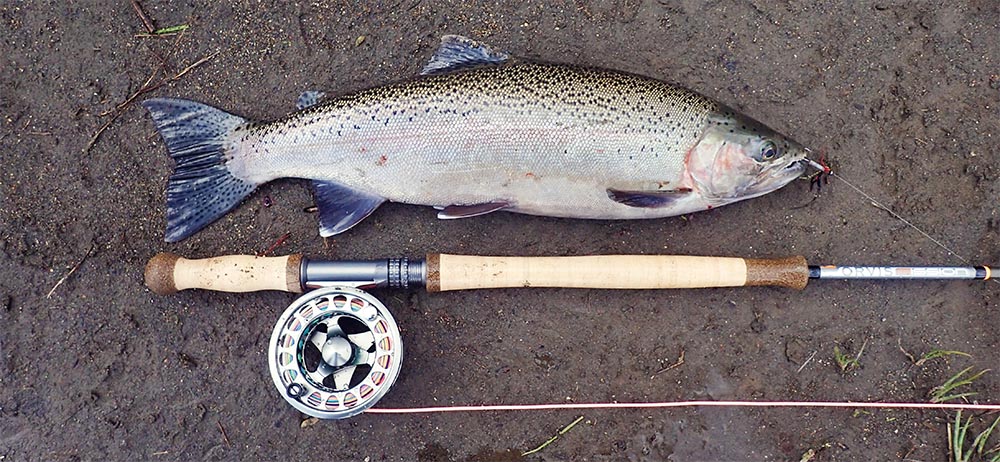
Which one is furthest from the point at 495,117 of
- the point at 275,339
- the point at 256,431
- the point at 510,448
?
the point at 256,431

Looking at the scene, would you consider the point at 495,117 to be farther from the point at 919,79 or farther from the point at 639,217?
the point at 919,79

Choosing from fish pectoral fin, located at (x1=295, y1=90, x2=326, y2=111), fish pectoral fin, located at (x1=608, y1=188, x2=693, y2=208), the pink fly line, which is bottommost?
the pink fly line

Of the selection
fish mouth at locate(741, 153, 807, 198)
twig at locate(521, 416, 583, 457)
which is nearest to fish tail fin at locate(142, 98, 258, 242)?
twig at locate(521, 416, 583, 457)

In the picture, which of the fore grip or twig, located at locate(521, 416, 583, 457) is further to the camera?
twig, located at locate(521, 416, 583, 457)

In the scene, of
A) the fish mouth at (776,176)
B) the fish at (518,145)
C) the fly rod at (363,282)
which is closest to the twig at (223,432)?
the fly rod at (363,282)

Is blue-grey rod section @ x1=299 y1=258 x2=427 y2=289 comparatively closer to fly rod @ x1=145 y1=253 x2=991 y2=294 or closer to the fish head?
fly rod @ x1=145 y1=253 x2=991 y2=294

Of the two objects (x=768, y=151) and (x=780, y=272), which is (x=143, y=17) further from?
(x=780, y=272)

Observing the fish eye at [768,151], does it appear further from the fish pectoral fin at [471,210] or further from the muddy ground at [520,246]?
the fish pectoral fin at [471,210]

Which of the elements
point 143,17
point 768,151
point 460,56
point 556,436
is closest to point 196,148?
point 143,17
